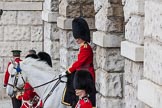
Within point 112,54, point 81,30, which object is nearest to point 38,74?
point 81,30

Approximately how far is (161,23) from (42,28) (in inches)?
436

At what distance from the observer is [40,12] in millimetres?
16297

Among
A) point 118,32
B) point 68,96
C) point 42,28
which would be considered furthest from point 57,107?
point 42,28

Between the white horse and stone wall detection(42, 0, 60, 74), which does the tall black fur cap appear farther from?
stone wall detection(42, 0, 60, 74)

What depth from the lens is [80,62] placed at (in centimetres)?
941

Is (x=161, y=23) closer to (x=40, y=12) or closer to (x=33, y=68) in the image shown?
(x=33, y=68)

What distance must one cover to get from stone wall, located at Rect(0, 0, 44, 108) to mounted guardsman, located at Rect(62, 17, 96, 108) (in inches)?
250

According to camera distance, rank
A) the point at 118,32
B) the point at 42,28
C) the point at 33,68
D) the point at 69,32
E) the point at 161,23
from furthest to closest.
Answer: the point at 42,28 < the point at 69,32 < the point at 33,68 < the point at 118,32 < the point at 161,23

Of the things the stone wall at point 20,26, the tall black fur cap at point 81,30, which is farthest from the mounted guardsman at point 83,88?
the stone wall at point 20,26

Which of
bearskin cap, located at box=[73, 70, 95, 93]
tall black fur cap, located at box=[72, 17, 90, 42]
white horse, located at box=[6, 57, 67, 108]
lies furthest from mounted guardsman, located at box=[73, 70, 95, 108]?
tall black fur cap, located at box=[72, 17, 90, 42]

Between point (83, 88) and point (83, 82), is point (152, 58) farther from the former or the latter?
point (83, 82)

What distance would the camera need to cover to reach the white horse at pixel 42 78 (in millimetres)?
9414

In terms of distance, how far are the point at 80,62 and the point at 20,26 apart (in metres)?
7.03

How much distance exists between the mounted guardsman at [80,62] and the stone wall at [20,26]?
6343 mm
